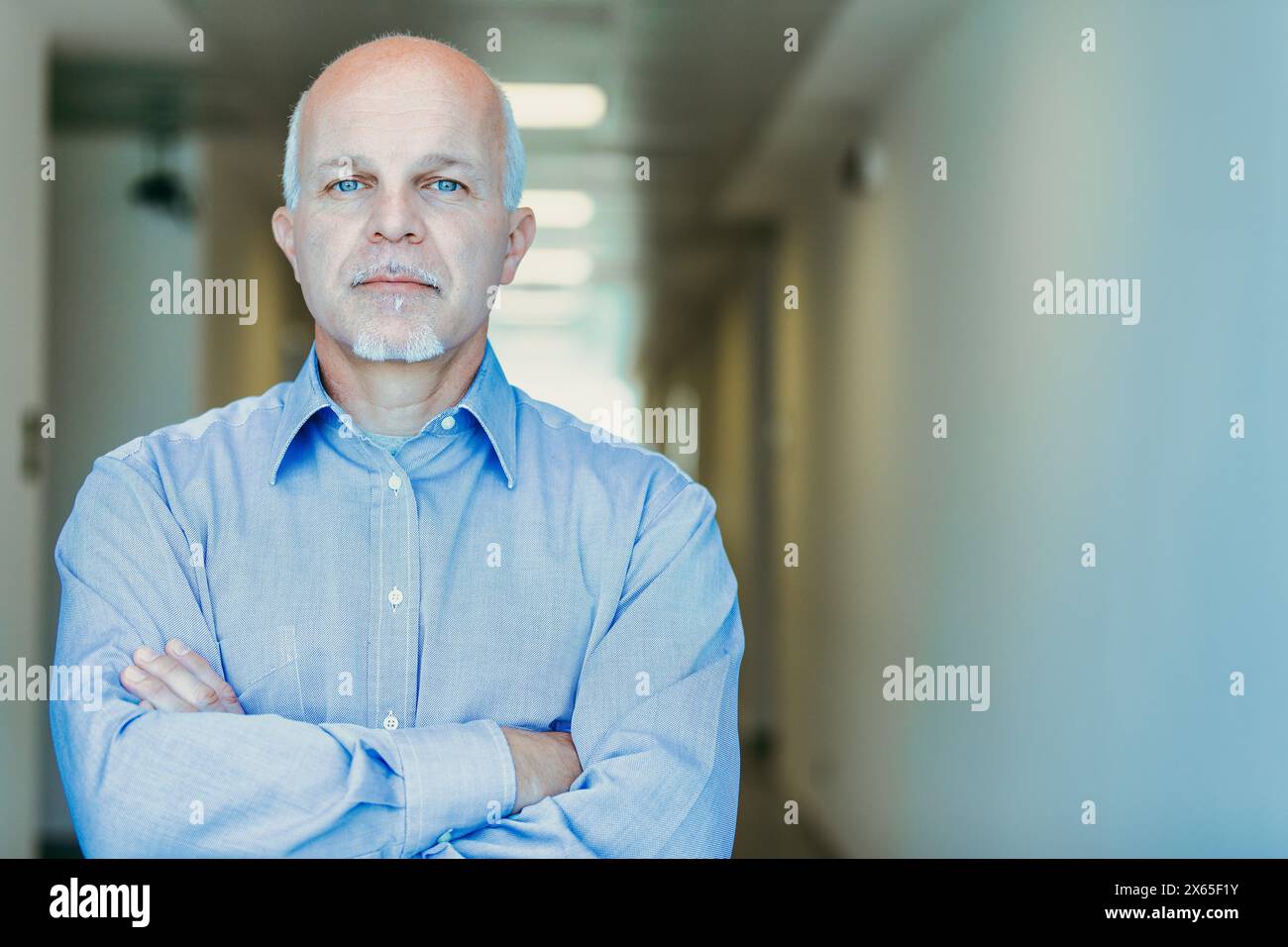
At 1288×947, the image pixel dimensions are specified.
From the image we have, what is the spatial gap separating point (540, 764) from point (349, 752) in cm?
22

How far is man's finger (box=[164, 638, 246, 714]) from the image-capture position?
1.33m

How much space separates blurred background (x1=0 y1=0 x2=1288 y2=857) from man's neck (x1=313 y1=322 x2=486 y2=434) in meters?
0.08

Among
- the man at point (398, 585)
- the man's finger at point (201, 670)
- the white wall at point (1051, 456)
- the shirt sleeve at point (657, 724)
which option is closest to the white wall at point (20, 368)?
the man at point (398, 585)

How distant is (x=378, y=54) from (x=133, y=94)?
0.49 meters

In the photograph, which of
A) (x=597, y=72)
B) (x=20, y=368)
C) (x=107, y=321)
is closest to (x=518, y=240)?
(x=597, y=72)

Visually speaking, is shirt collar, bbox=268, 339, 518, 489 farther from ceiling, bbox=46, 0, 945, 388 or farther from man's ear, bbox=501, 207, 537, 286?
ceiling, bbox=46, 0, 945, 388

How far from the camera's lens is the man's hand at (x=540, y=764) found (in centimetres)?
132

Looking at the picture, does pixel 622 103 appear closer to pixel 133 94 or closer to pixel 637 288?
pixel 637 288

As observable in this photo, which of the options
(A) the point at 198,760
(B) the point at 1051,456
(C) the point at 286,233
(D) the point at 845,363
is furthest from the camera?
(D) the point at 845,363

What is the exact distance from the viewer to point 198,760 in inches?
49.4

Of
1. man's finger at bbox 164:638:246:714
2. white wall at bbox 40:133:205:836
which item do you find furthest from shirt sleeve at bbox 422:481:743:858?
white wall at bbox 40:133:205:836

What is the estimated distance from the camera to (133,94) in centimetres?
173

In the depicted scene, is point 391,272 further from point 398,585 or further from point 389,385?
point 398,585

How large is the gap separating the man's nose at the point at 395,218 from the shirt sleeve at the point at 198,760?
0.44 m
